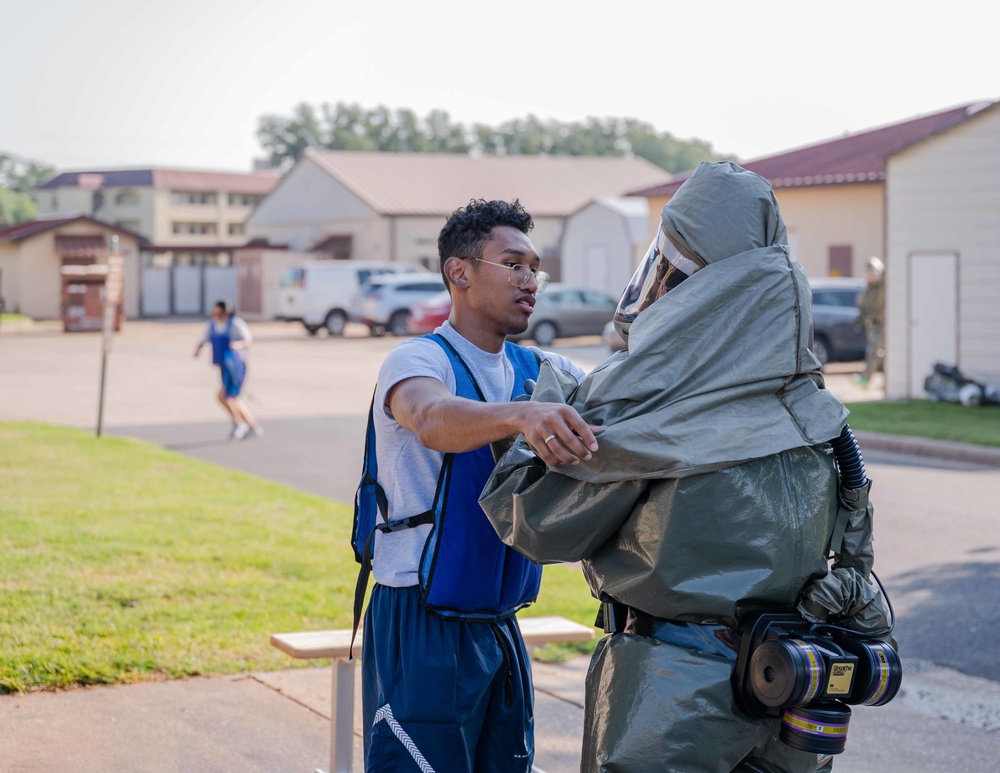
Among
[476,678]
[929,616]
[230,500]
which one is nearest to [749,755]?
Result: [476,678]

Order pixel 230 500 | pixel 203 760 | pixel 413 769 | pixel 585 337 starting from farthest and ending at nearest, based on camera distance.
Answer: pixel 585 337 → pixel 230 500 → pixel 203 760 → pixel 413 769

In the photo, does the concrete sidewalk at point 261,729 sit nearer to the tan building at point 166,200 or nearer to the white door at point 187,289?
the white door at point 187,289

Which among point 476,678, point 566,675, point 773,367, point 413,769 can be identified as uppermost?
point 773,367

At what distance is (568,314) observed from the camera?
31906 mm

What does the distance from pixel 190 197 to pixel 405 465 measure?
82.5 meters

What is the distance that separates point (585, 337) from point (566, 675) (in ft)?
93.5

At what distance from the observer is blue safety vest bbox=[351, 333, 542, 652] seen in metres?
2.99

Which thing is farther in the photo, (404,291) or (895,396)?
(404,291)

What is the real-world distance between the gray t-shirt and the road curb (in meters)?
11.1

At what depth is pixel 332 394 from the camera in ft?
65.3

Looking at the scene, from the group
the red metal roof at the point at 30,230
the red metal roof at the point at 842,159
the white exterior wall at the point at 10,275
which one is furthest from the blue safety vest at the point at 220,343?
the white exterior wall at the point at 10,275

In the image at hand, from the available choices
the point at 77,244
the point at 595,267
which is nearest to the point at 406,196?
the point at 595,267

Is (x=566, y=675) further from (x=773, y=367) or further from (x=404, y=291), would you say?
(x=404, y=291)

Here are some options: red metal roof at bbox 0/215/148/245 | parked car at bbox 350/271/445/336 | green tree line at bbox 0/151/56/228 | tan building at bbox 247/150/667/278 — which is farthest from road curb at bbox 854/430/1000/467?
green tree line at bbox 0/151/56/228
